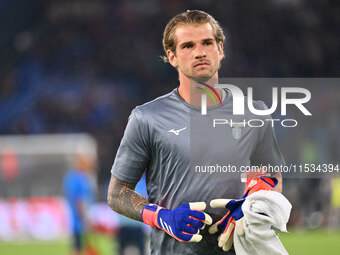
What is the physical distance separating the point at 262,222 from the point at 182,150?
57cm

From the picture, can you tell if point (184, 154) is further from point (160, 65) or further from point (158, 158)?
point (160, 65)

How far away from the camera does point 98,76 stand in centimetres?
2117

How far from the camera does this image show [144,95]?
20.2m

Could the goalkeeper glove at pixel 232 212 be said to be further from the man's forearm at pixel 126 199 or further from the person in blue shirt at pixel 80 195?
the person in blue shirt at pixel 80 195

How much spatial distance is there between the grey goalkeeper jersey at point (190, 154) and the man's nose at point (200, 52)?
290 mm

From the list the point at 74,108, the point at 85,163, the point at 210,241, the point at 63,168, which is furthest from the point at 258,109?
the point at 74,108

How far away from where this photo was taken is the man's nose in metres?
3.45

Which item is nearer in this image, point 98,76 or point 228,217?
point 228,217

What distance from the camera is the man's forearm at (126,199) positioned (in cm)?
354

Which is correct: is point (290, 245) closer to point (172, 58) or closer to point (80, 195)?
point (80, 195)

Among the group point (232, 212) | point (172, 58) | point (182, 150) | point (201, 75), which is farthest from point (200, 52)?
point (232, 212)

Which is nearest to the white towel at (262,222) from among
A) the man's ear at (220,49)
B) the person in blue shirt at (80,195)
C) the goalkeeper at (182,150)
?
the goalkeeper at (182,150)

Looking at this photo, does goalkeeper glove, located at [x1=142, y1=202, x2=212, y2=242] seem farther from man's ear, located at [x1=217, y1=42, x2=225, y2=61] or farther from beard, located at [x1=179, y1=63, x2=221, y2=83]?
man's ear, located at [x1=217, y1=42, x2=225, y2=61]

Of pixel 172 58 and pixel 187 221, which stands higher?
pixel 172 58
